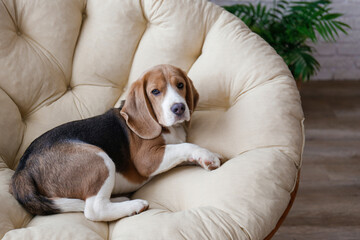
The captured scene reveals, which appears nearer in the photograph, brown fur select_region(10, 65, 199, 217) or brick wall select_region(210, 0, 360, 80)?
brown fur select_region(10, 65, 199, 217)

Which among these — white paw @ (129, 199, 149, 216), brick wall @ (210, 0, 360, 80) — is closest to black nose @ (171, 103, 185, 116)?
white paw @ (129, 199, 149, 216)

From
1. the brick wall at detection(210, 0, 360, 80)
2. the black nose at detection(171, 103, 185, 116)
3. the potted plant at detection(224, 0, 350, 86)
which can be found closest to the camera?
the black nose at detection(171, 103, 185, 116)

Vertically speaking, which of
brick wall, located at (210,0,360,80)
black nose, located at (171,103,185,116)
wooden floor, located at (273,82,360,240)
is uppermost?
black nose, located at (171,103,185,116)

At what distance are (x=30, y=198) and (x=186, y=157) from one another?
0.65m

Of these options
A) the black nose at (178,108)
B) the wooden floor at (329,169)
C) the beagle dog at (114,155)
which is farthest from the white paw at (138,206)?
the wooden floor at (329,169)

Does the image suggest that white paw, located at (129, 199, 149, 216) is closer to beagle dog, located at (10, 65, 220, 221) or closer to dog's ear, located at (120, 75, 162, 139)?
beagle dog, located at (10, 65, 220, 221)

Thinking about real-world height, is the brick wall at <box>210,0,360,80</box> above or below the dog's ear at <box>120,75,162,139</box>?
below

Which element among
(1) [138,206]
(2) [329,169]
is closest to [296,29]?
(2) [329,169]

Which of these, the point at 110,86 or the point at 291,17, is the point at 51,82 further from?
the point at 291,17

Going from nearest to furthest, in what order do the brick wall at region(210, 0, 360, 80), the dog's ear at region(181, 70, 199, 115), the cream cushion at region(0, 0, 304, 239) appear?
the cream cushion at region(0, 0, 304, 239) < the dog's ear at region(181, 70, 199, 115) < the brick wall at region(210, 0, 360, 80)

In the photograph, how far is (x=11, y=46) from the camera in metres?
2.04

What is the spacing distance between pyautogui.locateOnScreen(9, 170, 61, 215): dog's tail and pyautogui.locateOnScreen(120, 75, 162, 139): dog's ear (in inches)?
18.2

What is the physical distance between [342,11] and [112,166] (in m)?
3.20

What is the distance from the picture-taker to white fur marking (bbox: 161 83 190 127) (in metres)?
1.69
